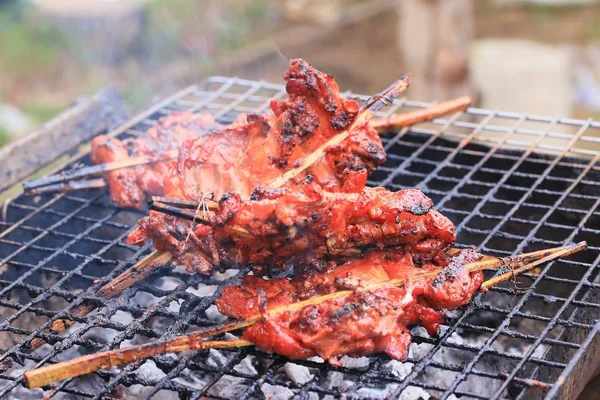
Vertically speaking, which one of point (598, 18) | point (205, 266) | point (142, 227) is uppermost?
point (142, 227)

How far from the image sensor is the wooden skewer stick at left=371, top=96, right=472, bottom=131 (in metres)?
4.44

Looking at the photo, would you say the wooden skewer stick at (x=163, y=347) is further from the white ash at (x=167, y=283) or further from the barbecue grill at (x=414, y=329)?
the white ash at (x=167, y=283)

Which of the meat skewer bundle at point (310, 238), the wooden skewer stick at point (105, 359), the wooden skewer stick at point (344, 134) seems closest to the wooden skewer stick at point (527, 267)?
the meat skewer bundle at point (310, 238)

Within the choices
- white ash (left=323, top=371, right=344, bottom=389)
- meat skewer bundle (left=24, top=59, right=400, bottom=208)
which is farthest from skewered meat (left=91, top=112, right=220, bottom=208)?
white ash (left=323, top=371, right=344, bottom=389)

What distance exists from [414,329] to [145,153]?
6.94 feet

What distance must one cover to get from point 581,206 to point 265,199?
267 cm

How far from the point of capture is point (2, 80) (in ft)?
40.0

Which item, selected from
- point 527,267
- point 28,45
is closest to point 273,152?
point 527,267

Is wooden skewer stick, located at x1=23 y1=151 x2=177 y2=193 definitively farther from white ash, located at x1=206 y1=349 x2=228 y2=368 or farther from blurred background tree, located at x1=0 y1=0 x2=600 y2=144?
blurred background tree, located at x1=0 y1=0 x2=600 y2=144

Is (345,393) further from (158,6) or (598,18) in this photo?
(598,18)

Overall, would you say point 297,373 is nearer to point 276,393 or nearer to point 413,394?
point 276,393

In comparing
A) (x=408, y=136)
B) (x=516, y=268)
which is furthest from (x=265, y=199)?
(x=408, y=136)

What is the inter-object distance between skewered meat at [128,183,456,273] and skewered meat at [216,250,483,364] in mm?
105

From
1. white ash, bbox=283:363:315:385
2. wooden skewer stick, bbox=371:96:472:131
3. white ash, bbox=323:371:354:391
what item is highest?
wooden skewer stick, bbox=371:96:472:131
